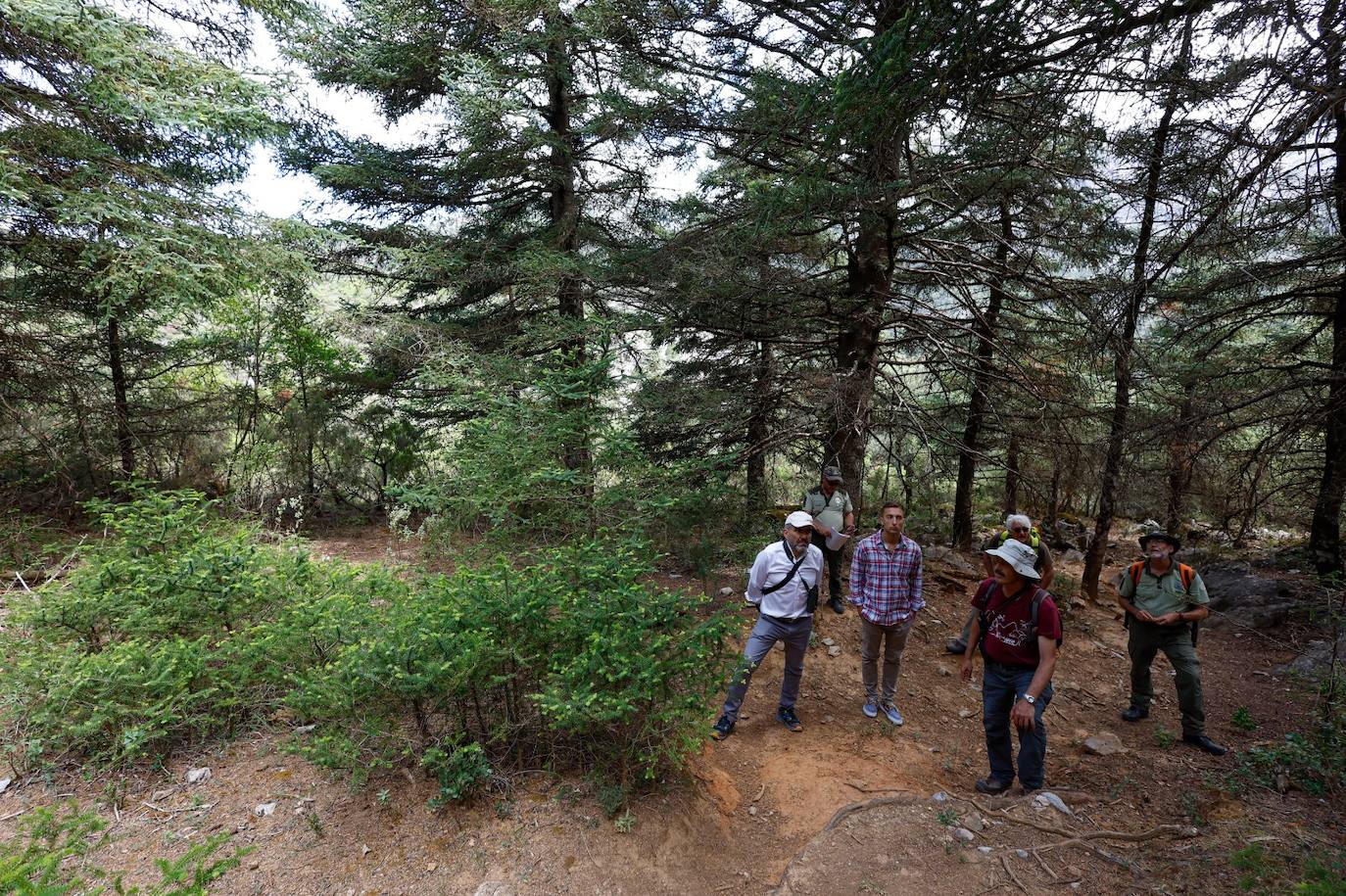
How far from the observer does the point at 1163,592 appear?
5.20m

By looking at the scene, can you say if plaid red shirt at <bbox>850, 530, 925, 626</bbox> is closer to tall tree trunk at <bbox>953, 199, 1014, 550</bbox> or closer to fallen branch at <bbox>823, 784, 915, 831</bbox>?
fallen branch at <bbox>823, 784, 915, 831</bbox>

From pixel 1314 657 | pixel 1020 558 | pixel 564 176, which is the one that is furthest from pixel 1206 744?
pixel 564 176

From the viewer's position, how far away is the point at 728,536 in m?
7.74

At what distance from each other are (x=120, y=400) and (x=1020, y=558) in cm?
1328

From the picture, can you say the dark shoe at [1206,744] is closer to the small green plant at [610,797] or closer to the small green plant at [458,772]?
the small green plant at [610,797]

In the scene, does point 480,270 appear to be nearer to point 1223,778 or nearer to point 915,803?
point 915,803

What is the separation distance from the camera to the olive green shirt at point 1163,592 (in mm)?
5092

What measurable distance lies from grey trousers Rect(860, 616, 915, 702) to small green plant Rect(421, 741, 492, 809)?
3.59 m

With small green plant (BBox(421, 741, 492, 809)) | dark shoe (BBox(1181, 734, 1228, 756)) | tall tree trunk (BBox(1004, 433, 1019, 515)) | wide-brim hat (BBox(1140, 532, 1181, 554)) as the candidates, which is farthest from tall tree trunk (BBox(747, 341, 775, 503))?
dark shoe (BBox(1181, 734, 1228, 756))

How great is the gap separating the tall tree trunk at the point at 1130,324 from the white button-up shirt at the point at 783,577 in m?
3.61

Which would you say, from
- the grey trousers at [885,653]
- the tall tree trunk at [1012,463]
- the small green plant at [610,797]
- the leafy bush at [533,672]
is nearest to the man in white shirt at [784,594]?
the grey trousers at [885,653]

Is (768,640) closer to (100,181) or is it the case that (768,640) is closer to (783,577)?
(783,577)

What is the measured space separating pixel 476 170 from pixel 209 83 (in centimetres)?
369

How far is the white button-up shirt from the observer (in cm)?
493
